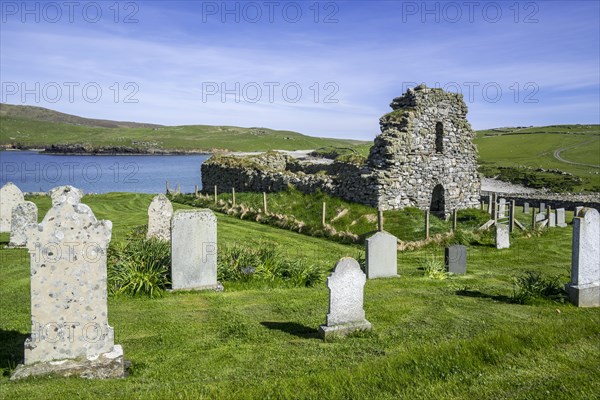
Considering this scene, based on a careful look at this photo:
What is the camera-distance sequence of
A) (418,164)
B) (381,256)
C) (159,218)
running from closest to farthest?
(381,256)
(159,218)
(418,164)

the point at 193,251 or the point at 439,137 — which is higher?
the point at 439,137

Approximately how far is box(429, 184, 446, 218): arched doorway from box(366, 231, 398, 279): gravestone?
40.0ft

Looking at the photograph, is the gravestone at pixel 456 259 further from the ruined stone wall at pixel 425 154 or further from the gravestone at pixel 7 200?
the gravestone at pixel 7 200

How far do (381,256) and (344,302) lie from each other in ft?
17.5

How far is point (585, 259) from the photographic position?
10.2 metres

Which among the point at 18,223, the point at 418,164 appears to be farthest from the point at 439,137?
the point at 18,223

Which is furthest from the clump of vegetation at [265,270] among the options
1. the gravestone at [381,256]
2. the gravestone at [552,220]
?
the gravestone at [552,220]

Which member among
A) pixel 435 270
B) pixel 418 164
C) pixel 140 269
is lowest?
pixel 435 270

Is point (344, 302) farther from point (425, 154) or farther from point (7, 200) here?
point (425, 154)

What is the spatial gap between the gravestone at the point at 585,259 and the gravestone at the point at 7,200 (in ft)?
61.3

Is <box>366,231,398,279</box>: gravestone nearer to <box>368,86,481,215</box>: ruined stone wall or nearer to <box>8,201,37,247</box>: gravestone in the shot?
<box>368,86,481,215</box>: ruined stone wall

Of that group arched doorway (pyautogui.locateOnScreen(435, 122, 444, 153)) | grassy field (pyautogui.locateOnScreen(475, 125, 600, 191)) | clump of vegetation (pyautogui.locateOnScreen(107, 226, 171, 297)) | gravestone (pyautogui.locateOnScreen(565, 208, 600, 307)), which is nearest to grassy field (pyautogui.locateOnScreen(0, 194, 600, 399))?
clump of vegetation (pyautogui.locateOnScreen(107, 226, 171, 297))

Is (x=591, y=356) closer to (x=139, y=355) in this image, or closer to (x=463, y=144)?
(x=139, y=355)

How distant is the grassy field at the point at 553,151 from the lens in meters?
72.2
